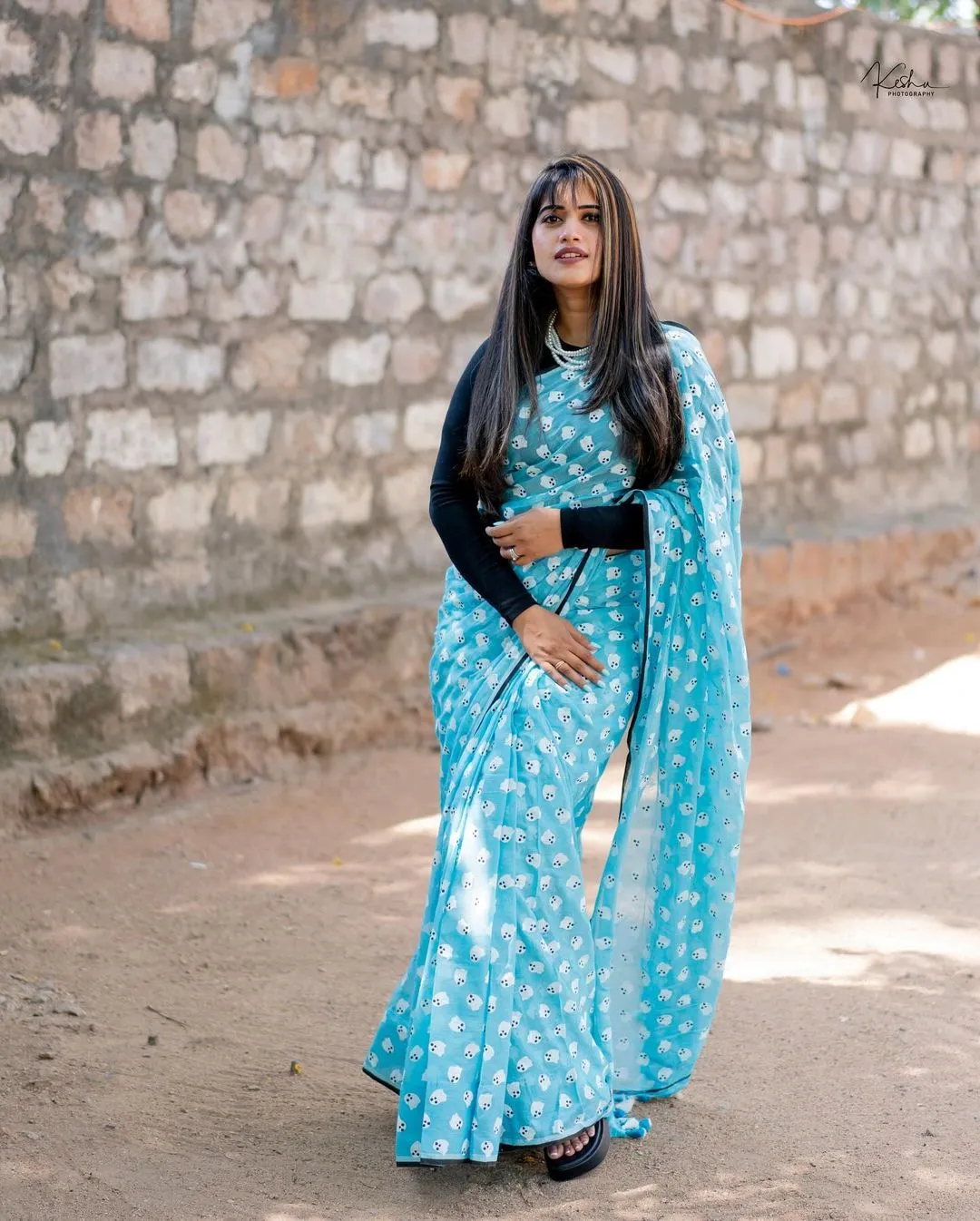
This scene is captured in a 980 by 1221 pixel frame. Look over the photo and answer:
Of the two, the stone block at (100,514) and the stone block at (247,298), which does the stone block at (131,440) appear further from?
the stone block at (247,298)

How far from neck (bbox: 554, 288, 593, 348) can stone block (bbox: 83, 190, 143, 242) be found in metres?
2.50

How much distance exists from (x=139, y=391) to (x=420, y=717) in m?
1.69

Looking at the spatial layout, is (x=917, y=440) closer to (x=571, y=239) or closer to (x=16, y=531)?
(x=16, y=531)

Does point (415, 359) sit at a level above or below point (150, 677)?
above

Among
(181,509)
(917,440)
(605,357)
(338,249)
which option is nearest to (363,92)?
(338,249)

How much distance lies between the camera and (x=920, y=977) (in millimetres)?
3881

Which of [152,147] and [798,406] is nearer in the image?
[152,147]

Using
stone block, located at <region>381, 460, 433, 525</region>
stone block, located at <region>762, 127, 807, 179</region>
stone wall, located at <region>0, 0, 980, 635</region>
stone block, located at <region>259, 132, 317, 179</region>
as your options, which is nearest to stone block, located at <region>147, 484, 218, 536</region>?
stone wall, located at <region>0, 0, 980, 635</region>

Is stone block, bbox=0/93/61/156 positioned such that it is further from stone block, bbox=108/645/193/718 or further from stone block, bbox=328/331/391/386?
stone block, bbox=108/645/193/718

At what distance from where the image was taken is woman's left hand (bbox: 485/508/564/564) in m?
2.88

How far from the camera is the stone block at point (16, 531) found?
16.1 ft

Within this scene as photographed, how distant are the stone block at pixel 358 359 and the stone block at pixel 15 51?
146cm

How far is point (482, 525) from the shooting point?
9.80 feet

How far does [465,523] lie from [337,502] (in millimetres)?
2949
